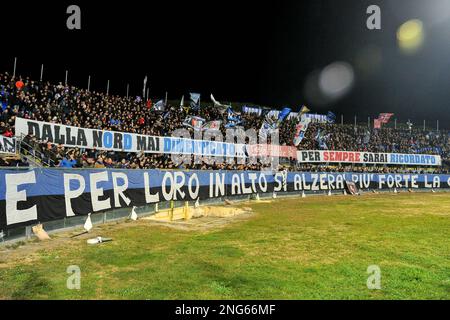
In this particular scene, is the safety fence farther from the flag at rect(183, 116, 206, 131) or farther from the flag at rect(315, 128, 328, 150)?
the flag at rect(315, 128, 328, 150)

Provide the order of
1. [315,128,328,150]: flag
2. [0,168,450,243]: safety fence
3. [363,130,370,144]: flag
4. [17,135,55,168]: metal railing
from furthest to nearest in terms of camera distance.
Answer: [363,130,370,144]: flag < [315,128,328,150]: flag < [17,135,55,168]: metal railing < [0,168,450,243]: safety fence

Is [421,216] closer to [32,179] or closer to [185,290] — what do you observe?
[185,290]

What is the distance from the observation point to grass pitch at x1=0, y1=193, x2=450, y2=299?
723cm

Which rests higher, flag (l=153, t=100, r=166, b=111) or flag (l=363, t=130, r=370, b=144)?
flag (l=153, t=100, r=166, b=111)

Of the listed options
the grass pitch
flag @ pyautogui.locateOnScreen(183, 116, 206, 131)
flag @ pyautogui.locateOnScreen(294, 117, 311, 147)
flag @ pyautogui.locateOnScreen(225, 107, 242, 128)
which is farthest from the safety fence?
flag @ pyautogui.locateOnScreen(294, 117, 311, 147)

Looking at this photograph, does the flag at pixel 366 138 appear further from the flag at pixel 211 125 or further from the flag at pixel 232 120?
the flag at pixel 211 125

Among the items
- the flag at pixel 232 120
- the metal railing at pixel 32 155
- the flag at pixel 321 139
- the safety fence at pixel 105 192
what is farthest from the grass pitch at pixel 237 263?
the flag at pixel 321 139

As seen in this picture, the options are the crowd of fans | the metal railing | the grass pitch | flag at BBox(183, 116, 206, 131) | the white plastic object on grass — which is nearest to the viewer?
the grass pitch

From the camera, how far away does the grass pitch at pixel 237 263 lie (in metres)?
7.23

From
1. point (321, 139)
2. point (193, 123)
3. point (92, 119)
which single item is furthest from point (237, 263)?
point (321, 139)

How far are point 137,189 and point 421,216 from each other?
50.1ft

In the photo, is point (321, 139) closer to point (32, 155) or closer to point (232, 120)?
point (232, 120)
